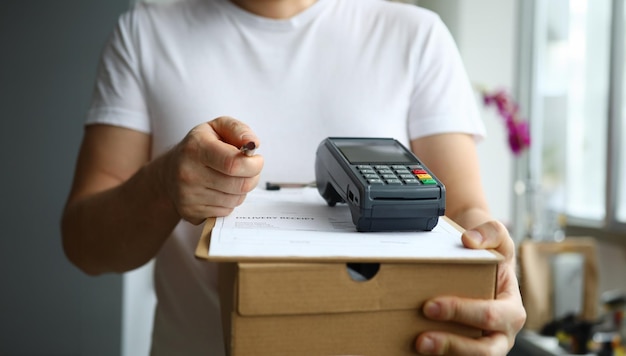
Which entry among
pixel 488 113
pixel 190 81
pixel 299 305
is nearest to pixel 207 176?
pixel 299 305

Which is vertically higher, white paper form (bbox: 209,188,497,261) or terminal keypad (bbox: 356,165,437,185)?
terminal keypad (bbox: 356,165,437,185)

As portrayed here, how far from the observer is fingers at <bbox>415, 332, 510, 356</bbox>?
0.41m

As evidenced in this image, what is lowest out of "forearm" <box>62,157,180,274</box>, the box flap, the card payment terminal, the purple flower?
the purple flower

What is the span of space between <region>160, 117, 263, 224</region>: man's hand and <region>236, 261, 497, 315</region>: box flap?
0.40ft

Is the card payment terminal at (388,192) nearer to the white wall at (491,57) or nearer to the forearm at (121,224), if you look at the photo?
the forearm at (121,224)

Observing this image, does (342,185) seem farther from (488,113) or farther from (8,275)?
(488,113)

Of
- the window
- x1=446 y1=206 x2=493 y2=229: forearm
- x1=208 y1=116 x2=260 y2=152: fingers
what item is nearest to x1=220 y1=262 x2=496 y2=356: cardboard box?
x1=208 y1=116 x2=260 y2=152: fingers

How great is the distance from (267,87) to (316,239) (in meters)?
0.40

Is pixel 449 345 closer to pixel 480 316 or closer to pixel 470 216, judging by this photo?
pixel 480 316

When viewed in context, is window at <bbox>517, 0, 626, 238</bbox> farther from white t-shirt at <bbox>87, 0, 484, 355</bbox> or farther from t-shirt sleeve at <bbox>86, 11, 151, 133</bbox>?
t-shirt sleeve at <bbox>86, 11, 151, 133</bbox>

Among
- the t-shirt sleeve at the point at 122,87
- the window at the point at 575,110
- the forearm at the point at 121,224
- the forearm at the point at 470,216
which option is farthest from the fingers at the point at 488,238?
the window at the point at 575,110

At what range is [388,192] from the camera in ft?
1.46

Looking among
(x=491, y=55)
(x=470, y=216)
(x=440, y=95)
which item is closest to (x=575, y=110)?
(x=491, y=55)

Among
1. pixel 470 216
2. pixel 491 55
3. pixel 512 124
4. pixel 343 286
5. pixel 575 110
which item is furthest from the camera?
pixel 491 55
